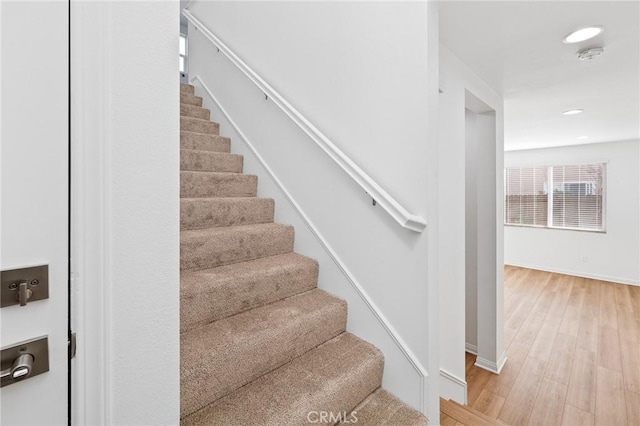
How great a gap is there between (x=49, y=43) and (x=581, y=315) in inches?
224

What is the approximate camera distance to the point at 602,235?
18.5ft

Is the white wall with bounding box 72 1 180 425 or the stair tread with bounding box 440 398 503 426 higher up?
the white wall with bounding box 72 1 180 425

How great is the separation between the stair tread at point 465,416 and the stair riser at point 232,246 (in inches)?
48.5

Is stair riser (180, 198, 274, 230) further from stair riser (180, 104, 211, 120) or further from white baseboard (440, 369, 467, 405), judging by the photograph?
white baseboard (440, 369, 467, 405)

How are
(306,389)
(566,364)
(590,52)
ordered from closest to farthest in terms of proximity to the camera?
(306,389) < (590,52) < (566,364)

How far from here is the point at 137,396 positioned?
2.11 feet

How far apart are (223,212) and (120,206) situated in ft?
4.22

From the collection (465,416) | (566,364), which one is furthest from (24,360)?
(566,364)

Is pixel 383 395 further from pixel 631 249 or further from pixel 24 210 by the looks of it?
pixel 631 249

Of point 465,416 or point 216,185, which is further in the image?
point 216,185

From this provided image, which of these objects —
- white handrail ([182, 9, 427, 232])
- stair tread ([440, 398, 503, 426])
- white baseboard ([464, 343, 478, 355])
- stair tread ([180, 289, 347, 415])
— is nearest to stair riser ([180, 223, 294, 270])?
stair tread ([180, 289, 347, 415])

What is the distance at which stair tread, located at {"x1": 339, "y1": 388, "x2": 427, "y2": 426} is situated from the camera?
1313 millimetres

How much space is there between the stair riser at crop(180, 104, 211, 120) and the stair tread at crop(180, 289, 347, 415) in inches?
78.4

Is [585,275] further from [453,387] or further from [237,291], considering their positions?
[237,291]
